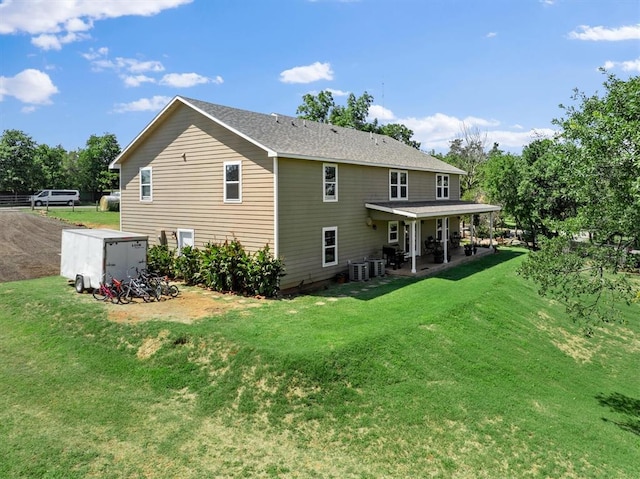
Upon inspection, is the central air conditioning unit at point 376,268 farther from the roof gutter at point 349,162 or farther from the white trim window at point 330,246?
the roof gutter at point 349,162

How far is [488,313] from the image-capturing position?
14.3 m

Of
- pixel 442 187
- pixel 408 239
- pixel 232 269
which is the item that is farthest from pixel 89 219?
pixel 442 187

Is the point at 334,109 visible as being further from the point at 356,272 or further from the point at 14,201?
the point at 14,201

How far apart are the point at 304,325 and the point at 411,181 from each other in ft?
46.2

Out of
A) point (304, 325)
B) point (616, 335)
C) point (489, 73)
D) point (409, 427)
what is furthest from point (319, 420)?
point (489, 73)

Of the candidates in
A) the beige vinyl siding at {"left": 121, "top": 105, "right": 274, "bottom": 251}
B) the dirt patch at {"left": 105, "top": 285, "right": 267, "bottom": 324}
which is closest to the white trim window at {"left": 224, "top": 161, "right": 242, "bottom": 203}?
the beige vinyl siding at {"left": 121, "top": 105, "right": 274, "bottom": 251}

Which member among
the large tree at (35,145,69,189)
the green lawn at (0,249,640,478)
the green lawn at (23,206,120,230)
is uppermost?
the large tree at (35,145,69,189)

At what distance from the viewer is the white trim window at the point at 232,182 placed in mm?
15898

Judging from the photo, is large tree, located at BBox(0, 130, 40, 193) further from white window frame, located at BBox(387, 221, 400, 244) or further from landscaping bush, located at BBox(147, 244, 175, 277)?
white window frame, located at BBox(387, 221, 400, 244)

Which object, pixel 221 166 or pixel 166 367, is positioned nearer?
pixel 166 367

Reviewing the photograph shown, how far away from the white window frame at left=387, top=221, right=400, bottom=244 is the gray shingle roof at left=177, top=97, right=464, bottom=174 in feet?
9.41

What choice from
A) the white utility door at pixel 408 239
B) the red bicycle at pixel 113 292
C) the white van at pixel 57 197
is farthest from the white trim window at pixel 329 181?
the white van at pixel 57 197

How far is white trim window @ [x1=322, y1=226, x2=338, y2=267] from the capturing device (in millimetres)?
16906

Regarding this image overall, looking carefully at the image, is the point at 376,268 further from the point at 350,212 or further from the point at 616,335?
the point at 616,335
